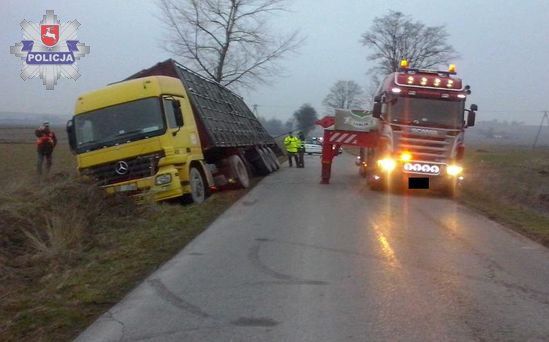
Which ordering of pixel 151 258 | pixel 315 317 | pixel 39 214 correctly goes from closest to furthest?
pixel 315 317 < pixel 151 258 < pixel 39 214

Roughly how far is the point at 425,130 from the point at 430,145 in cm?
41

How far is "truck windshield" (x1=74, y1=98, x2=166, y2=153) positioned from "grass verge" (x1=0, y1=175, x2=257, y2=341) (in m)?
1.30

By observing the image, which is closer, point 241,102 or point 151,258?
point 151,258

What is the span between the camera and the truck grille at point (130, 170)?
1251 centimetres

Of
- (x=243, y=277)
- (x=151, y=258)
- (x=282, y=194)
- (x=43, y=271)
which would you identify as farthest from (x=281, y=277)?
(x=282, y=194)

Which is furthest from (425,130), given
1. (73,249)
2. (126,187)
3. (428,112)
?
(73,249)

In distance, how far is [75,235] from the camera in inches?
351

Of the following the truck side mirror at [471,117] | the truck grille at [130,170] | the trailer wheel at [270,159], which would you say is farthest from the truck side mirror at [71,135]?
the trailer wheel at [270,159]

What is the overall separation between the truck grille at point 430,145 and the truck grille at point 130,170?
6610 mm

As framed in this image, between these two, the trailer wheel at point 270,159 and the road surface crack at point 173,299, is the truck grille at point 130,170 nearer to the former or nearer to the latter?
the road surface crack at point 173,299

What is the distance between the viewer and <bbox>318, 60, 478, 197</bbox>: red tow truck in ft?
51.2

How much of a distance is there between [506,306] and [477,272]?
4.80 feet

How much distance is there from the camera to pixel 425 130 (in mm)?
15625

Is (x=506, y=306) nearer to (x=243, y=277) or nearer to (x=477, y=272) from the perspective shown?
(x=477, y=272)
